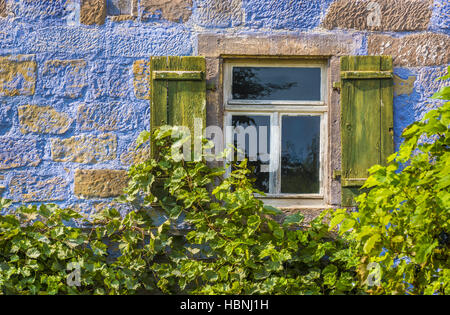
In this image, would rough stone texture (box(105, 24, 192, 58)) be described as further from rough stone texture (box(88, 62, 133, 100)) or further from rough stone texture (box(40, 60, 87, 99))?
rough stone texture (box(40, 60, 87, 99))

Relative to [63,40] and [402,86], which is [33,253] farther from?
[402,86]

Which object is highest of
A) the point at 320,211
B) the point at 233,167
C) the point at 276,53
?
the point at 276,53

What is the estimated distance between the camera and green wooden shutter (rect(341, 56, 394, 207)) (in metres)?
3.82

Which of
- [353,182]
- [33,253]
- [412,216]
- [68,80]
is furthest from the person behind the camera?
[68,80]

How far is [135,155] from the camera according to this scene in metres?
3.88

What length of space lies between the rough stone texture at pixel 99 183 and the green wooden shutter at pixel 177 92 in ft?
1.44

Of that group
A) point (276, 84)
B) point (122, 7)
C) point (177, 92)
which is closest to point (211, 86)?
point (177, 92)

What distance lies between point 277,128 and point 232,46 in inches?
26.0

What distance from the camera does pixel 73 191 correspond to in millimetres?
3865

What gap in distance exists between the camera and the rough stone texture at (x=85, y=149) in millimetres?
3873

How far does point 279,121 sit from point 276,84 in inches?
10.6

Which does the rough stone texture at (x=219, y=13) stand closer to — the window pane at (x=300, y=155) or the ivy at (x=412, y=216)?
the window pane at (x=300, y=155)
